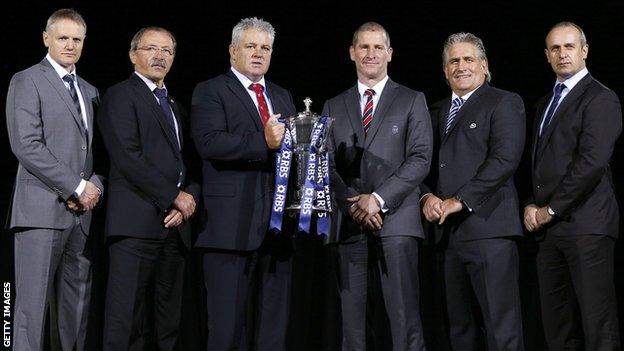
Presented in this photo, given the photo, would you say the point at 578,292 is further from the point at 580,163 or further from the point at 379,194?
the point at 379,194

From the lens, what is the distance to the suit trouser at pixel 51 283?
11.4 ft

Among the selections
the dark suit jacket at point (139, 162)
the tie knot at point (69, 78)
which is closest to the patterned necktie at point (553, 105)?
the dark suit jacket at point (139, 162)

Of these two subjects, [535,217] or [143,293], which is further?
[535,217]

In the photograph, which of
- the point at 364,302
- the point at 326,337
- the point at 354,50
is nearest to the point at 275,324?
the point at 364,302

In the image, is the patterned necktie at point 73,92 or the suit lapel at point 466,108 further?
the suit lapel at point 466,108

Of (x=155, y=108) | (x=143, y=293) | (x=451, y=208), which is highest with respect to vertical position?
(x=155, y=108)

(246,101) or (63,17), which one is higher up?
(63,17)

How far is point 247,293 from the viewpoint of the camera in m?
3.48

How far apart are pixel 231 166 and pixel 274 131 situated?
273 mm

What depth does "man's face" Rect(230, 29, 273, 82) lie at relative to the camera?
3.65 metres

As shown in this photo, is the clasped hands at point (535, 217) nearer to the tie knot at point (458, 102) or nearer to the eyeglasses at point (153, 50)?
the tie knot at point (458, 102)

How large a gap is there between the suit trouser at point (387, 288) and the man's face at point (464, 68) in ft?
2.61

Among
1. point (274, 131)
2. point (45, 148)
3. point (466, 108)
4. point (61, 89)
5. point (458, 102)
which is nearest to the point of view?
point (274, 131)

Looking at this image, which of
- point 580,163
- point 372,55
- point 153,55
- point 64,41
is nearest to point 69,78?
point 64,41
